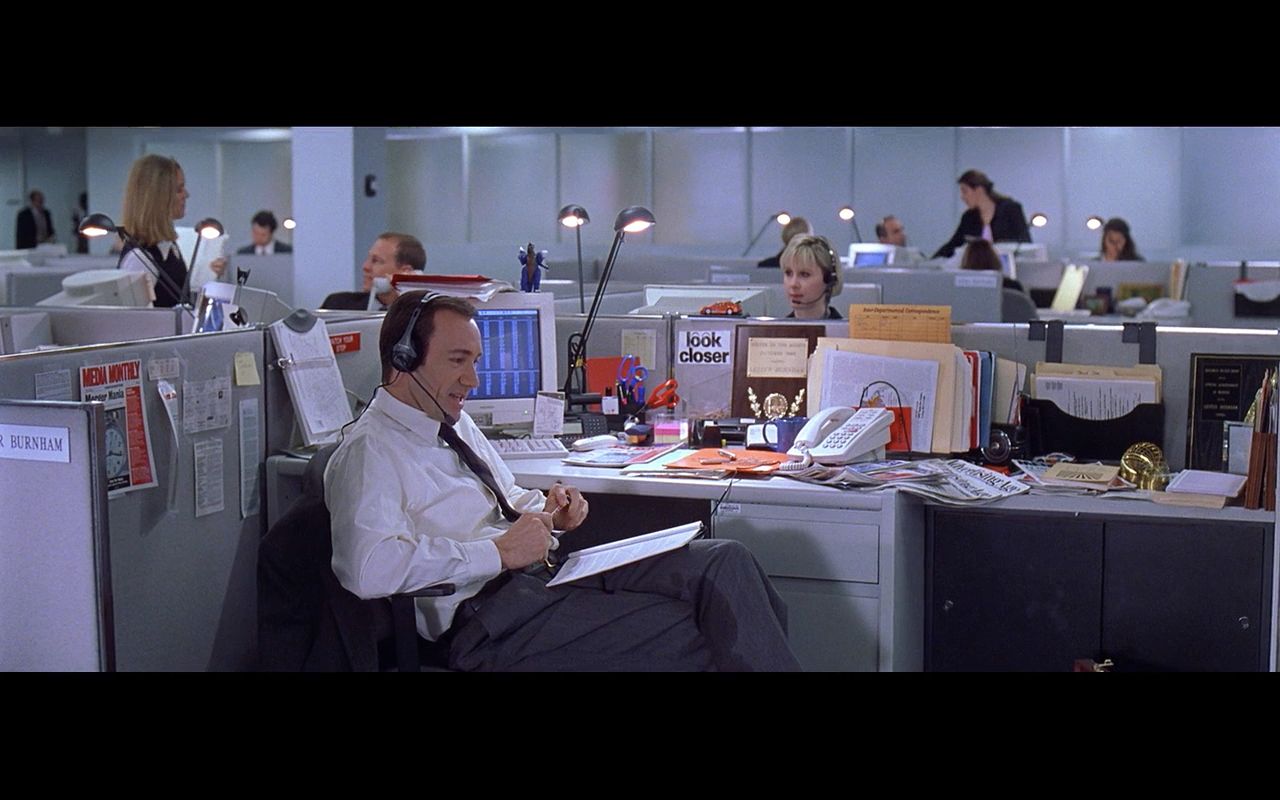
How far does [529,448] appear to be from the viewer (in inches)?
120

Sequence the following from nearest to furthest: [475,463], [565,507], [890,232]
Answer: [475,463] < [565,507] < [890,232]

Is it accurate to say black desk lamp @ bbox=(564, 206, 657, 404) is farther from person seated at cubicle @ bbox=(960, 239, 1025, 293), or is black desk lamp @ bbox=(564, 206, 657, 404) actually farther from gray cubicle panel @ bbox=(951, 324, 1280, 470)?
person seated at cubicle @ bbox=(960, 239, 1025, 293)

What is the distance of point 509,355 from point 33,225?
33.1 ft

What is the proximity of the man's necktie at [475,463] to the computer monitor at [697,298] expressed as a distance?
1374mm

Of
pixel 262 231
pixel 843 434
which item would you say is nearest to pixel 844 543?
pixel 843 434

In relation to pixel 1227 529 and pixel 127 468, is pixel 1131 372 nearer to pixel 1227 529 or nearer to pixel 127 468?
pixel 1227 529

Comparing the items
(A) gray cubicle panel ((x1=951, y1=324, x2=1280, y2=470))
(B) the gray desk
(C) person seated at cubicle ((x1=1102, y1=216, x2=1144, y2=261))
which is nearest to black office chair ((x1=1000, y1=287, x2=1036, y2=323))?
(C) person seated at cubicle ((x1=1102, y1=216, x2=1144, y2=261))

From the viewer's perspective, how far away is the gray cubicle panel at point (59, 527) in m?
1.96

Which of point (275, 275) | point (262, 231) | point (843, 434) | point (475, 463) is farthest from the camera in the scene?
point (262, 231)

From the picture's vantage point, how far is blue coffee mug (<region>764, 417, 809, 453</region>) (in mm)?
3043

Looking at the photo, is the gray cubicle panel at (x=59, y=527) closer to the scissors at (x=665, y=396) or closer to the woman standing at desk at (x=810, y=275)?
the scissors at (x=665, y=396)

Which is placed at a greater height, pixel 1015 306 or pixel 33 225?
pixel 33 225

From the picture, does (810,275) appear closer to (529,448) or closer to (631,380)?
(631,380)

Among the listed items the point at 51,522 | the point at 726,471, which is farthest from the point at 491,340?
the point at 51,522
